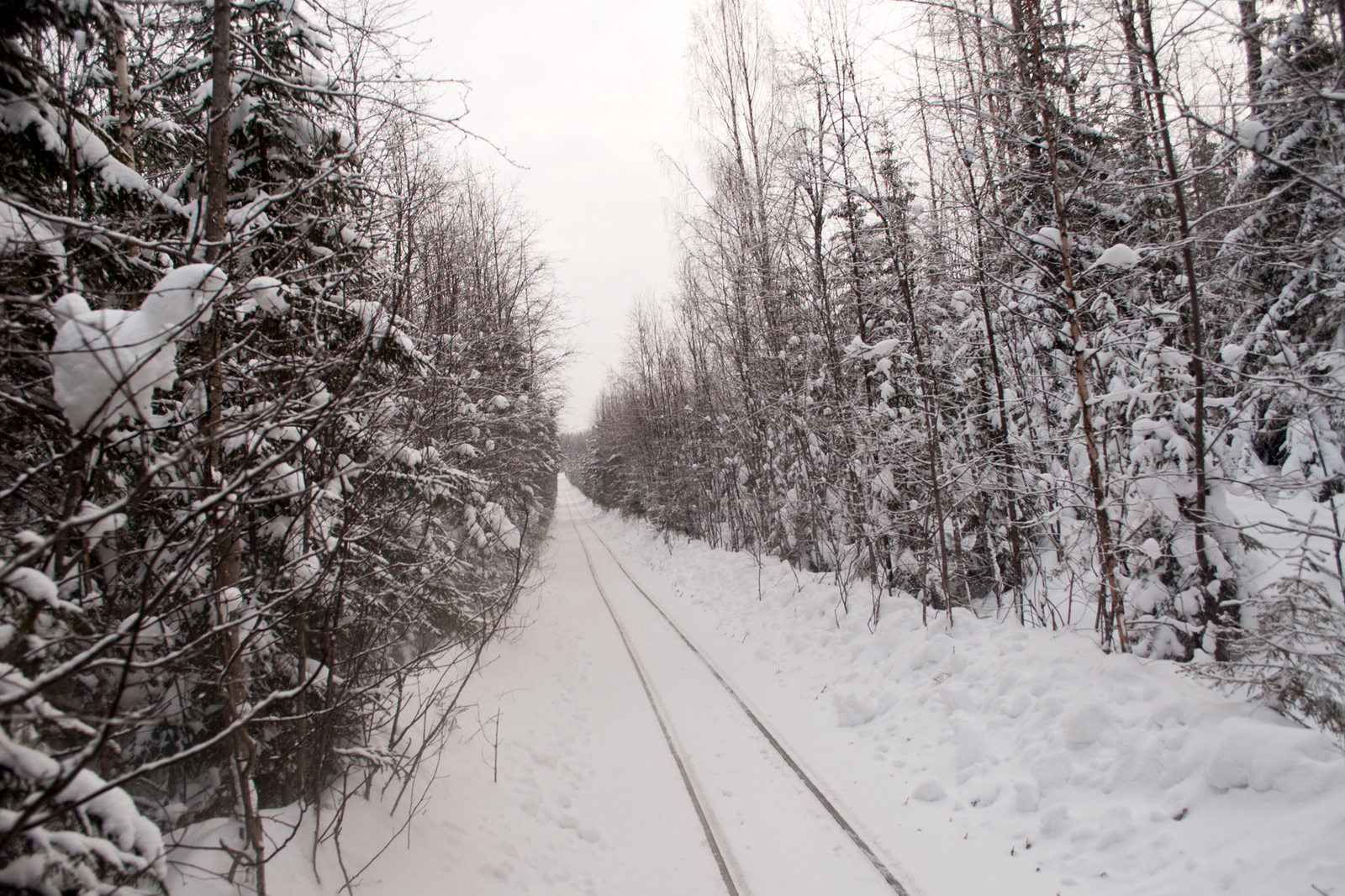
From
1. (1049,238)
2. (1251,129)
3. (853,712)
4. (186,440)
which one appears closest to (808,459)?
(853,712)

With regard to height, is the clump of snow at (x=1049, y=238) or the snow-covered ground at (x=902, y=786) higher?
the clump of snow at (x=1049, y=238)

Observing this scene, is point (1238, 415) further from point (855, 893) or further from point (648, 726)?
point (648, 726)

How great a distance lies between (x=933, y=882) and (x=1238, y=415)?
428 centimetres

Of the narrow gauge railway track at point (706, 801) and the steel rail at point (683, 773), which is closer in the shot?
the narrow gauge railway track at point (706, 801)

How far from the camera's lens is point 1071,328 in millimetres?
5684

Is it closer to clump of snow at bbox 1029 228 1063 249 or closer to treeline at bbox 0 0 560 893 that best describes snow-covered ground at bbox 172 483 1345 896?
treeline at bbox 0 0 560 893

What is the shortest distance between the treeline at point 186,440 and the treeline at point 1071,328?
5.18m

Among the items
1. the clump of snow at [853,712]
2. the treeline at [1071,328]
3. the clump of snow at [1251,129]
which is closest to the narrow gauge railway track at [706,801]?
the clump of snow at [853,712]

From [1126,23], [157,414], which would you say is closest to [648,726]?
[157,414]

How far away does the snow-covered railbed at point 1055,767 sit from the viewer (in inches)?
137

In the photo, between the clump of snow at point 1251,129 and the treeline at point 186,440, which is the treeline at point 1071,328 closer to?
the clump of snow at point 1251,129

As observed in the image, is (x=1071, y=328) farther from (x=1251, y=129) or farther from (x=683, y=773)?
(x=683, y=773)

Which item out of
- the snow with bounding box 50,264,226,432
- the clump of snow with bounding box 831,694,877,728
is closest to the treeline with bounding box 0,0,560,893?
the snow with bounding box 50,264,226,432

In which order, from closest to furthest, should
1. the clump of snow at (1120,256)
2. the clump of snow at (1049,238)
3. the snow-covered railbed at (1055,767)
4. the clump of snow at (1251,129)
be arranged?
the snow-covered railbed at (1055,767)
the clump of snow at (1251,129)
the clump of snow at (1120,256)
the clump of snow at (1049,238)
